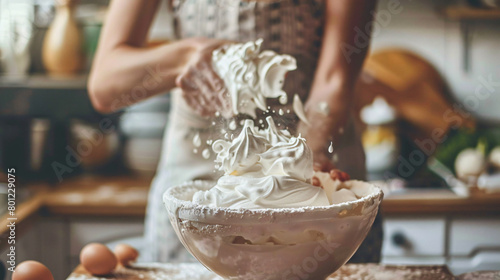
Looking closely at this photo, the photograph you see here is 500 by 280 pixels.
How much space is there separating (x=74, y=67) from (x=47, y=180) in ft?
1.48

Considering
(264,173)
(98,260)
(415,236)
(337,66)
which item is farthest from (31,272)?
(415,236)

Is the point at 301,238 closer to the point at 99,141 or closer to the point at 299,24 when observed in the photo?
the point at 299,24

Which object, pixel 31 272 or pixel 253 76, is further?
pixel 253 76

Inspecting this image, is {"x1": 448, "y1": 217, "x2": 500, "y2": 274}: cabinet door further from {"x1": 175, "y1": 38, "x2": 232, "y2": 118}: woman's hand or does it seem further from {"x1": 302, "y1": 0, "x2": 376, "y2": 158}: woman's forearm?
{"x1": 175, "y1": 38, "x2": 232, "y2": 118}: woman's hand

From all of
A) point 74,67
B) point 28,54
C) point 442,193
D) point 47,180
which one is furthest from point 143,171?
point 442,193

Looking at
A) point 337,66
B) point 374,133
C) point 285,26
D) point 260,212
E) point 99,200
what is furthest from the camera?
point 374,133

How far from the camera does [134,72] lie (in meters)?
0.96

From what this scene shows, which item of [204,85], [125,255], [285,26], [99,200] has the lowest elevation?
[99,200]

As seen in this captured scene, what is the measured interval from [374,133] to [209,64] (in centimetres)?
131

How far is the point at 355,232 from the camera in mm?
544

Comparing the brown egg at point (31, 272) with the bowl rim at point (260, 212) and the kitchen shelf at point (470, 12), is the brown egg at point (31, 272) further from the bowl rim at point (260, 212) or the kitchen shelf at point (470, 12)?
the kitchen shelf at point (470, 12)

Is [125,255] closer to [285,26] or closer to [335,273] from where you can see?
[335,273]

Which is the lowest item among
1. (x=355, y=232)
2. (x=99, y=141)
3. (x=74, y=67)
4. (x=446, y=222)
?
(x=446, y=222)

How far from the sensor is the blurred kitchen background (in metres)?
1.77
